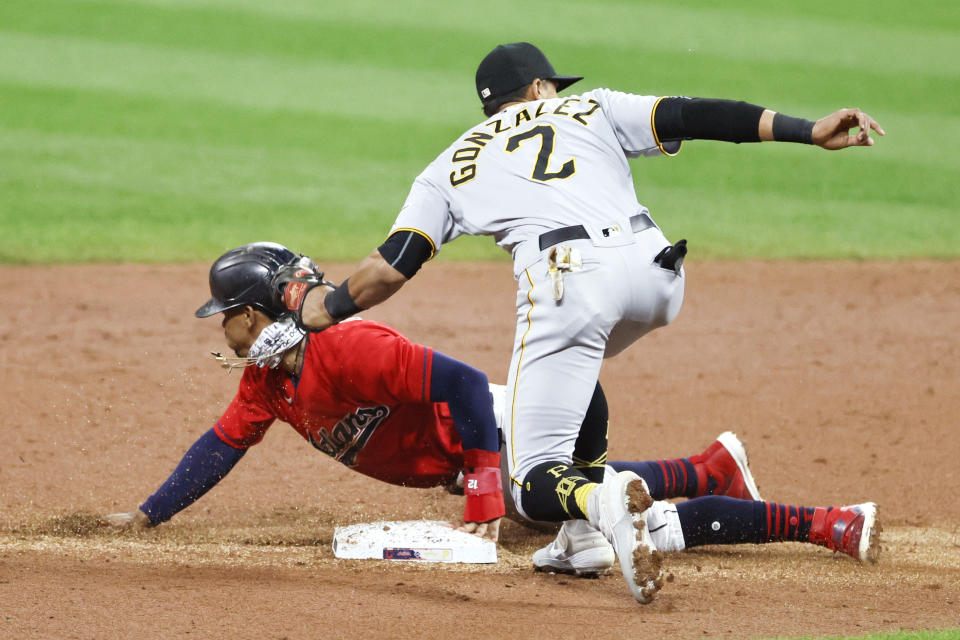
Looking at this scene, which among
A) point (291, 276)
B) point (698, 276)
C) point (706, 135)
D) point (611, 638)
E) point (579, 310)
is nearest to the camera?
point (611, 638)

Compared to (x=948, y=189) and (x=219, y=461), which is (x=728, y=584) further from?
(x=948, y=189)

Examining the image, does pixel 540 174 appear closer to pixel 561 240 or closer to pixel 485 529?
pixel 561 240

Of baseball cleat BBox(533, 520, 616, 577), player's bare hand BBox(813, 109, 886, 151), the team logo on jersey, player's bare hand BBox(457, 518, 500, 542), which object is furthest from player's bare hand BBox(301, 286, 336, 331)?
player's bare hand BBox(813, 109, 886, 151)

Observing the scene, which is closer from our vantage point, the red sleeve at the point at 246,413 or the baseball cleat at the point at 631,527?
the baseball cleat at the point at 631,527

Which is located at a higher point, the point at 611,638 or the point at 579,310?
the point at 579,310

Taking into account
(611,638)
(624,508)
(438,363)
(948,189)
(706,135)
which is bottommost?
(611,638)

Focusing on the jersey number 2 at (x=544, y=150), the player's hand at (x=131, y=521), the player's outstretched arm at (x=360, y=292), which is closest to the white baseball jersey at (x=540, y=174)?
the jersey number 2 at (x=544, y=150)

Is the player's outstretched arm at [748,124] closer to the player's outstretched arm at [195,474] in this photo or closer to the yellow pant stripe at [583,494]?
the yellow pant stripe at [583,494]

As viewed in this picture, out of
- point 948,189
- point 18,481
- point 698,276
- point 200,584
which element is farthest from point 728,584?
point 948,189
